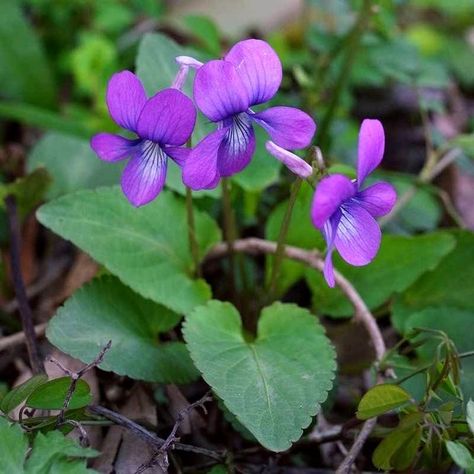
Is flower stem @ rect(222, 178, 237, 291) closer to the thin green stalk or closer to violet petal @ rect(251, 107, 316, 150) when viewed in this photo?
violet petal @ rect(251, 107, 316, 150)

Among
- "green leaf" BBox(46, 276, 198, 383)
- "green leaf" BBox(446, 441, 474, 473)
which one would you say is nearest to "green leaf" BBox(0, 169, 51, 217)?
"green leaf" BBox(46, 276, 198, 383)

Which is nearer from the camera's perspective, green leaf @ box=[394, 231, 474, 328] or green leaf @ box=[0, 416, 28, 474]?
green leaf @ box=[0, 416, 28, 474]

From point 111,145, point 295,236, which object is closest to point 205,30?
point 295,236

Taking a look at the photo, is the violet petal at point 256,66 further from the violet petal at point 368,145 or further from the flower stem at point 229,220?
the flower stem at point 229,220

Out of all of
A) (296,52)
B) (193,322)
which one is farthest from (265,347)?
(296,52)

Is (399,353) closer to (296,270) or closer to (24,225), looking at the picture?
(296,270)

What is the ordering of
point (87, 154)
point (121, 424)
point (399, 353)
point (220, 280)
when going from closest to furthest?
1. point (121, 424)
2. point (399, 353)
3. point (220, 280)
4. point (87, 154)

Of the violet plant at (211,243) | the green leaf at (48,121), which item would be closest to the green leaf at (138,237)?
the violet plant at (211,243)
